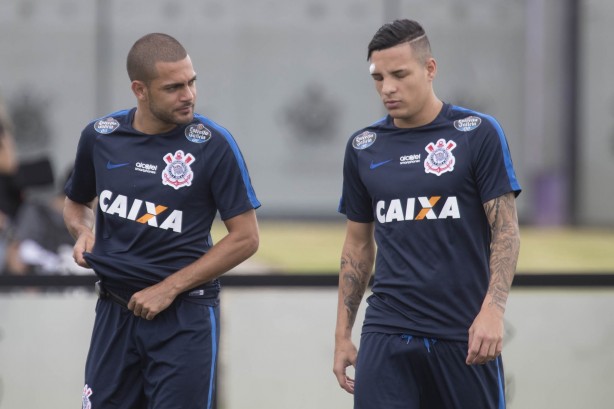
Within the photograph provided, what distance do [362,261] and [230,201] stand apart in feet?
1.86

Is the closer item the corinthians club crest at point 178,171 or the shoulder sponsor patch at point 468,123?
the shoulder sponsor patch at point 468,123

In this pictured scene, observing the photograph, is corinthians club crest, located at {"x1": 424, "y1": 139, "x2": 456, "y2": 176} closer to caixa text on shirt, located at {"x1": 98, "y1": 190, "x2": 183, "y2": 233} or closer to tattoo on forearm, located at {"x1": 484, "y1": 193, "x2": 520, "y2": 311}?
tattoo on forearm, located at {"x1": 484, "y1": 193, "x2": 520, "y2": 311}

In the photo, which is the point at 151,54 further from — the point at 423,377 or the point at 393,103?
the point at 423,377

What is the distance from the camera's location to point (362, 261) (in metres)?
4.36

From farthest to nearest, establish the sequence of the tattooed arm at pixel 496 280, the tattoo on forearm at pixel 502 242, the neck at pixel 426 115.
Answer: the neck at pixel 426 115
the tattoo on forearm at pixel 502 242
the tattooed arm at pixel 496 280

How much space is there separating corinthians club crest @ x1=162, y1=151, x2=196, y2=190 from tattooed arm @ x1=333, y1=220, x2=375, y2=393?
2.15ft

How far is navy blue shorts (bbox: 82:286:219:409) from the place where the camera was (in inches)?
166

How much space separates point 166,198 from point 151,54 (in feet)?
1.79

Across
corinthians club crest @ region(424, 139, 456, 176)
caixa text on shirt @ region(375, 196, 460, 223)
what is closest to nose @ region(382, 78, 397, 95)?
corinthians club crest @ region(424, 139, 456, 176)

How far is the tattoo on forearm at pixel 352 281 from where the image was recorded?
14.2 feet

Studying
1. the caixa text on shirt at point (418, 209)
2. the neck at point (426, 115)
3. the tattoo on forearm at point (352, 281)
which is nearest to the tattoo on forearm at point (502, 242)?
the caixa text on shirt at point (418, 209)

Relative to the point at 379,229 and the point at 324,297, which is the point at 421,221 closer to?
the point at 379,229

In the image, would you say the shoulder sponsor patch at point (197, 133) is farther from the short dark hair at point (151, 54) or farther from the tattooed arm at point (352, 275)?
the tattooed arm at point (352, 275)

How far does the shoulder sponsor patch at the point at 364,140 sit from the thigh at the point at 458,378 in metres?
0.78
